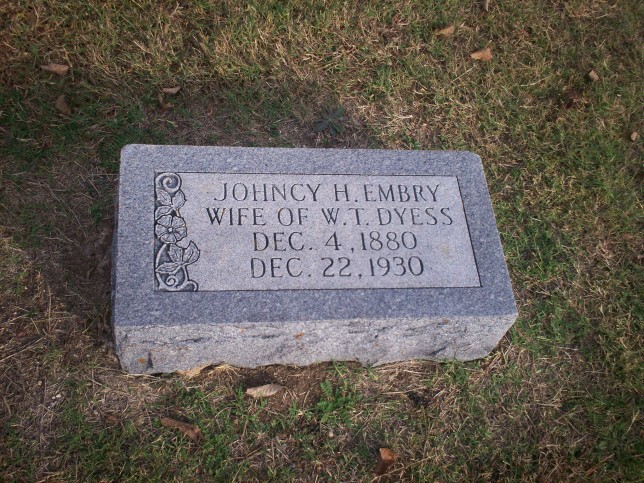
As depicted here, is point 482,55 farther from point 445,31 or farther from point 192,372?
point 192,372

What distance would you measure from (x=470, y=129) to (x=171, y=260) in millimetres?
2163

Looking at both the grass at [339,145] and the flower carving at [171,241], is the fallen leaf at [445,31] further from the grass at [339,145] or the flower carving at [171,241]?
the flower carving at [171,241]

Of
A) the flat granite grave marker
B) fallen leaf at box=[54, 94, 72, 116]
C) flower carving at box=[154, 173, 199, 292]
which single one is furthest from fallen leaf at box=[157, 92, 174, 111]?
flower carving at box=[154, 173, 199, 292]

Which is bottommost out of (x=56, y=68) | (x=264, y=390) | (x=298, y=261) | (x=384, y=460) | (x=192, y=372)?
(x=384, y=460)

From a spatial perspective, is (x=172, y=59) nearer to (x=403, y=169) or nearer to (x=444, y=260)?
(x=403, y=169)

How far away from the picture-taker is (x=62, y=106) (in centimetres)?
346

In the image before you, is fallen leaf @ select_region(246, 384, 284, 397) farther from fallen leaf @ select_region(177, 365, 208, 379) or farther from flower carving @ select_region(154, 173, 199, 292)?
flower carving @ select_region(154, 173, 199, 292)

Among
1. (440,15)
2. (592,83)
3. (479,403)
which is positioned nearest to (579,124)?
(592,83)

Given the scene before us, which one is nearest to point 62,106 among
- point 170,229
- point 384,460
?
point 170,229

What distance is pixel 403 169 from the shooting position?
2910 mm

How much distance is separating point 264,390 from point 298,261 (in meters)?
0.66

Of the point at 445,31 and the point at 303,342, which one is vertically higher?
the point at 445,31

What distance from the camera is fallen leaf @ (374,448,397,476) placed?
267cm

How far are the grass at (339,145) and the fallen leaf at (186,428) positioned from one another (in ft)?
0.12
